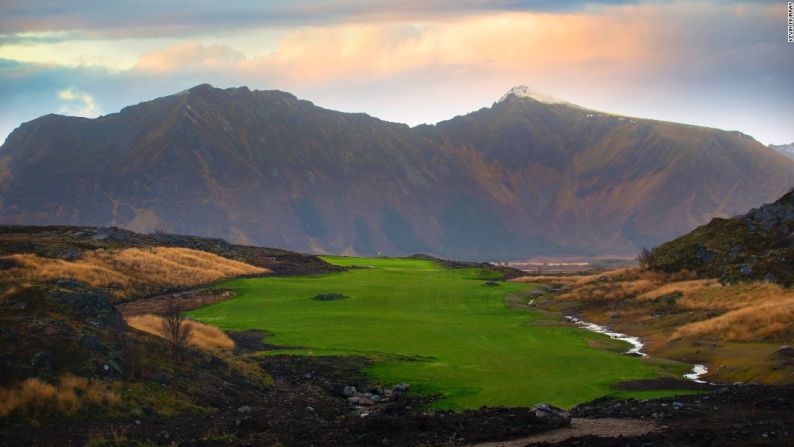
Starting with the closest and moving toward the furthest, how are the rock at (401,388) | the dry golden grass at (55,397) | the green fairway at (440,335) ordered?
the dry golden grass at (55,397)
the green fairway at (440,335)
the rock at (401,388)

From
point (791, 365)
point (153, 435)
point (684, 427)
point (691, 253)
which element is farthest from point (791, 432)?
point (691, 253)

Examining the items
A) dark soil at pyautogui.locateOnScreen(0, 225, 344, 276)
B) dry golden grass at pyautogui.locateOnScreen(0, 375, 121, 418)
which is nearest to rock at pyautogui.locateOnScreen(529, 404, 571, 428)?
dry golden grass at pyautogui.locateOnScreen(0, 375, 121, 418)

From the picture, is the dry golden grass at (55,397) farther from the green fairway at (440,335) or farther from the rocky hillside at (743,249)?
the rocky hillside at (743,249)

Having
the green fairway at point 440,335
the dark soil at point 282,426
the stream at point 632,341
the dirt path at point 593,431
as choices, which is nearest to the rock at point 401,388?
the green fairway at point 440,335

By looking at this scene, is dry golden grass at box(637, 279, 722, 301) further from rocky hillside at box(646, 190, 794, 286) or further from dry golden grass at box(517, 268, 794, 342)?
rocky hillside at box(646, 190, 794, 286)

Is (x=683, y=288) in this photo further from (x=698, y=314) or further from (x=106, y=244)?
(x=106, y=244)

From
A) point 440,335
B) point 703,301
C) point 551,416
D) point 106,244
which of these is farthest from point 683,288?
point 106,244
